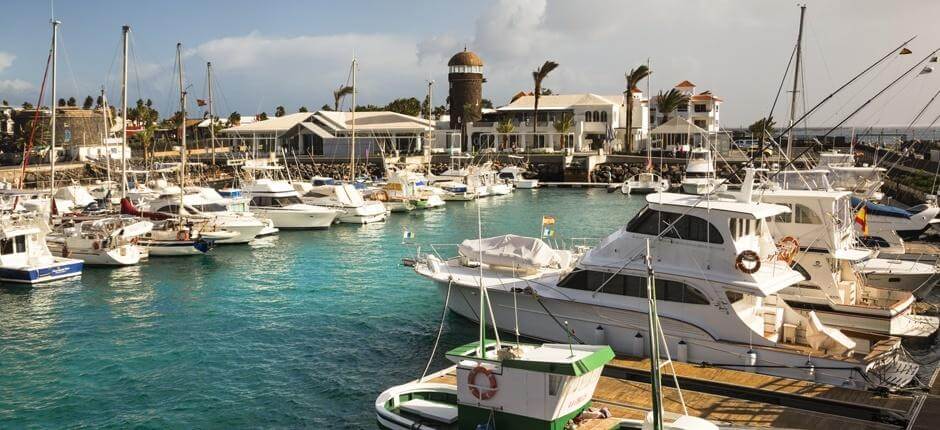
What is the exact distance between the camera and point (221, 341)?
23.4m

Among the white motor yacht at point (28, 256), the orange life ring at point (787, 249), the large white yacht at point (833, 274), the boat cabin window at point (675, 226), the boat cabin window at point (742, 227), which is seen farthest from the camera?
the white motor yacht at point (28, 256)

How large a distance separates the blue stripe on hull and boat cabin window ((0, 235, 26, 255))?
3.08 ft

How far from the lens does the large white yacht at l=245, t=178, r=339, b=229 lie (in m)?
47.1

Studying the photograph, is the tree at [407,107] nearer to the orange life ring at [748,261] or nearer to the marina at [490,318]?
the marina at [490,318]

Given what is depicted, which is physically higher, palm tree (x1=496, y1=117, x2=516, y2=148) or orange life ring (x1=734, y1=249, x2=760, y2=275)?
palm tree (x1=496, y1=117, x2=516, y2=148)

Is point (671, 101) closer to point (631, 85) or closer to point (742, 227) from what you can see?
point (631, 85)

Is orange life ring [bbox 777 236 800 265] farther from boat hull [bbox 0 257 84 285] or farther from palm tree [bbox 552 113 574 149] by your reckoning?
palm tree [bbox 552 113 574 149]

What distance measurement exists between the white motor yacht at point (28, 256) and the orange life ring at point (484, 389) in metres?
24.0

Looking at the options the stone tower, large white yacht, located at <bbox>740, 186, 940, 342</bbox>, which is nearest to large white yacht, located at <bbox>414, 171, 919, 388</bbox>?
large white yacht, located at <bbox>740, 186, 940, 342</bbox>

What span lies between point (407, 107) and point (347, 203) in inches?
2617

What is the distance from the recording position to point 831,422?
13.9 m

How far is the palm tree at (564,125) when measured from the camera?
90125mm

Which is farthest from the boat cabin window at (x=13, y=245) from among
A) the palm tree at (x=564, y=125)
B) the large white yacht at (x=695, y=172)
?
the palm tree at (x=564, y=125)

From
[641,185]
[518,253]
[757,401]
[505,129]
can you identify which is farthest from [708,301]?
[505,129]
